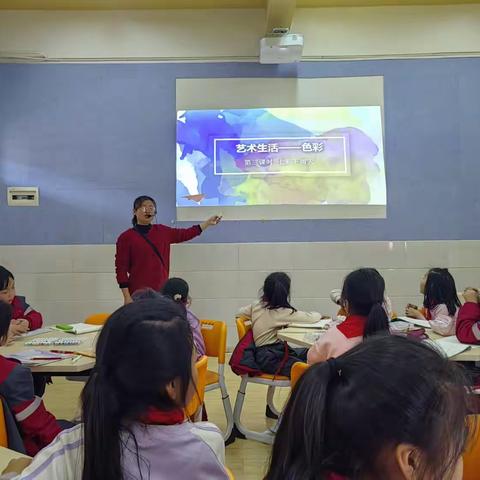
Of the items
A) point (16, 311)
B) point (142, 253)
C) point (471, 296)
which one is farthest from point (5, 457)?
point (142, 253)

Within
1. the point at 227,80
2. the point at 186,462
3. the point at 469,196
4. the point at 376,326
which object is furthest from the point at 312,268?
the point at 186,462

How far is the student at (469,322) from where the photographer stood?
2.49 meters

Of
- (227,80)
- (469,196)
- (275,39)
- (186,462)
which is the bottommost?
(186,462)

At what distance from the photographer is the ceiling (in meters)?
5.07

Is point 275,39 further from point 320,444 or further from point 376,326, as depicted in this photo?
point 320,444

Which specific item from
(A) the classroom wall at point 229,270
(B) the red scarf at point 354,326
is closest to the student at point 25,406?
(B) the red scarf at point 354,326

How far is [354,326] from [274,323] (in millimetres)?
884

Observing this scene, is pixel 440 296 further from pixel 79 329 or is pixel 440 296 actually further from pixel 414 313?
pixel 79 329

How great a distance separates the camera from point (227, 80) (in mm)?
5160

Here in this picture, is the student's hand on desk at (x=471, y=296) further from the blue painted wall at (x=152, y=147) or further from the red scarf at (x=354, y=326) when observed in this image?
the blue painted wall at (x=152, y=147)

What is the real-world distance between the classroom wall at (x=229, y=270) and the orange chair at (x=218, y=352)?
6.78 ft

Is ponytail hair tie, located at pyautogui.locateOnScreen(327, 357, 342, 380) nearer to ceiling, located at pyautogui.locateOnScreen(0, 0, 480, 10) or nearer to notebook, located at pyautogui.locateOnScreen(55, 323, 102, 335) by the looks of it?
notebook, located at pyautogui.locateOnScreen(55, 323, 102, 335)

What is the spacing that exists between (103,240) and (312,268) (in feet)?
7.27

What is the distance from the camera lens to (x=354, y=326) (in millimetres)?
2201
